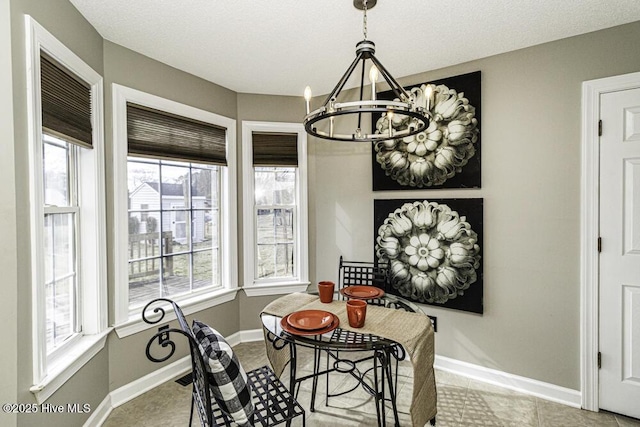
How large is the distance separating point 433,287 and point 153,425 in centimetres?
233

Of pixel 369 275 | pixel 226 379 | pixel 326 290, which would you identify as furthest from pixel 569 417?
pixel 226 379

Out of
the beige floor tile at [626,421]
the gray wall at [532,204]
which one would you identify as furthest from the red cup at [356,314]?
the beige floor tile at [626,421]

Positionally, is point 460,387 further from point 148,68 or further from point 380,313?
point 148,68

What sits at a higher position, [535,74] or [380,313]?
[535,74]

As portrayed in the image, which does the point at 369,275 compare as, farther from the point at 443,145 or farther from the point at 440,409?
the point at 443,145

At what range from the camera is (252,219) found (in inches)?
133

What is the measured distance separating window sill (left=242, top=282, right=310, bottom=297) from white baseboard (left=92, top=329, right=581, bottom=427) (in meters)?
0.84

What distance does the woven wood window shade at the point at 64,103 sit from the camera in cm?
164

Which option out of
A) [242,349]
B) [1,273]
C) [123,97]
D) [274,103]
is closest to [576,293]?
[242,349]

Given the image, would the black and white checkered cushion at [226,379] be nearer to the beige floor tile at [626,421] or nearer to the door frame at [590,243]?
the door frame at [590,243]

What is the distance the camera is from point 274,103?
11.2 feet

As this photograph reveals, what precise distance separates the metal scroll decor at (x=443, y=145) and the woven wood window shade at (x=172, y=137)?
5.40ft

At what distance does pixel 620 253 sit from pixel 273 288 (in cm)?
287

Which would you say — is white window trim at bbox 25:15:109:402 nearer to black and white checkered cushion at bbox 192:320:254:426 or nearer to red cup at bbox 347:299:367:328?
black and white checkered cushion at bbox 192:320:254:426
